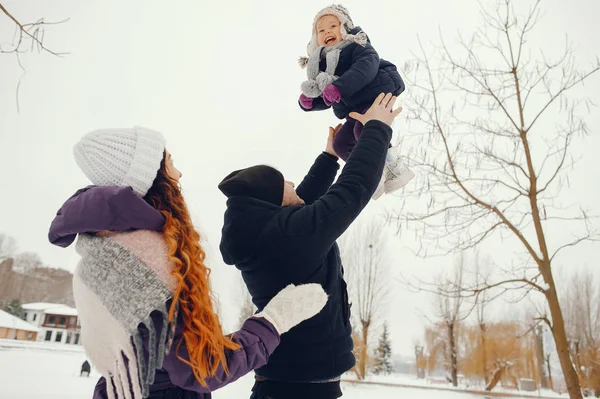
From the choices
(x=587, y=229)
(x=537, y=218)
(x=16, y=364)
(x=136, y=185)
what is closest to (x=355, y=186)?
(x=136, y=185)

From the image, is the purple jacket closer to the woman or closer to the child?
the woman

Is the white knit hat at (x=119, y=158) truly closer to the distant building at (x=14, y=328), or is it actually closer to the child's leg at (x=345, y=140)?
the child's leg at (x=345, y=140)

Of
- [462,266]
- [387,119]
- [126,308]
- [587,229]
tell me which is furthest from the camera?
[462,266]

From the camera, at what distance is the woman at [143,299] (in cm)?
97

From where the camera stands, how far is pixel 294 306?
3.60 feet

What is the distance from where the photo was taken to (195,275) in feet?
3.65

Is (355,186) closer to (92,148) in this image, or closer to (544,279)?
(92,148)

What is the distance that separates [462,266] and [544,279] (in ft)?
54.1

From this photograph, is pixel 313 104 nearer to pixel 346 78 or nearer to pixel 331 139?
pixel 331 139

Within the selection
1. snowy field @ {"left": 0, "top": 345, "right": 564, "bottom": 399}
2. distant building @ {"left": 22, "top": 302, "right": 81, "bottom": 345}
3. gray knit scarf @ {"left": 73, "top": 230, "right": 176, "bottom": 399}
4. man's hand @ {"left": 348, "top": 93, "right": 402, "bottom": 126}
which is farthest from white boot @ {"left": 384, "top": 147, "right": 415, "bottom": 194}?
distant building @ {"left": 22, "top": 302, "right": 81, "bottom": 345}

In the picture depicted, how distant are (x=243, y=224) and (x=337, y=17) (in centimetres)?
138

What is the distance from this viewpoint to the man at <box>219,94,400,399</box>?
3.75 ft

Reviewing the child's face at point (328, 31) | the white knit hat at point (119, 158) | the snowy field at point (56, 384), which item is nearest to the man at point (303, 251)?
the white knit hat at point (119, 158)

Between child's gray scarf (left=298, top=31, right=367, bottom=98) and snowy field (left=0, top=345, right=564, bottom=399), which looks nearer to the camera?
child's gray scarf (left=298, top=31, right=367, bottom=98)
